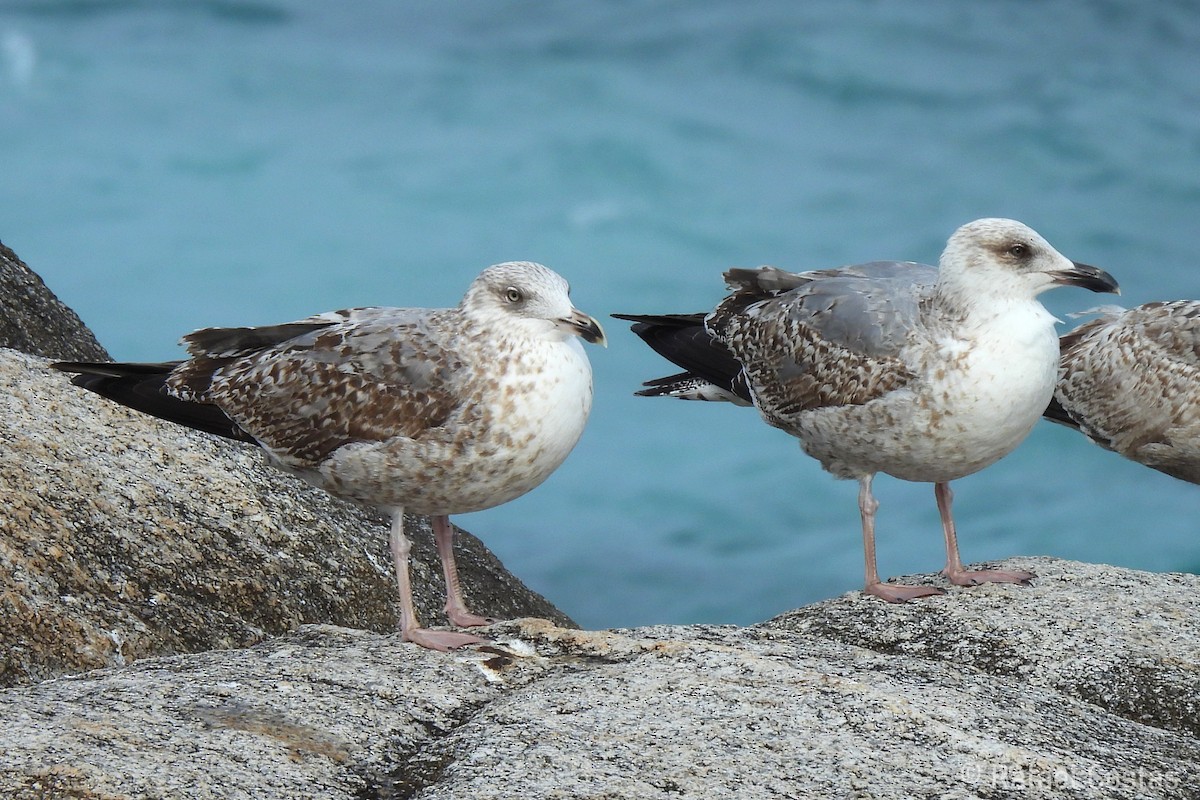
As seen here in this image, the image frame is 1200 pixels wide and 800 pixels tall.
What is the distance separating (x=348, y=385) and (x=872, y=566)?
9.07 ft

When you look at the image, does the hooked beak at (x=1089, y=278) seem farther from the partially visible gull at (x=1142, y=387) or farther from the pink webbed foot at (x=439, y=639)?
the pink webbed foot at (x=439, y=639)

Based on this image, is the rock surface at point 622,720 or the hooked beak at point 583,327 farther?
the hooked beak at point 583,327

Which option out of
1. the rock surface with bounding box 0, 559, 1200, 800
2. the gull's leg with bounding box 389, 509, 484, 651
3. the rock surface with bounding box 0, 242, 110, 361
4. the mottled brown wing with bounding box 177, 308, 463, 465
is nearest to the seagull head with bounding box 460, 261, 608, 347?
the mottled brown wing with bounding box 177, 308, 463, 465

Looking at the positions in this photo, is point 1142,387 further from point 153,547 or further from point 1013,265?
point 153,547

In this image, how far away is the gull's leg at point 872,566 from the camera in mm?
6949

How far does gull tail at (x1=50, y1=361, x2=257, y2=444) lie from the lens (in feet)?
21.3

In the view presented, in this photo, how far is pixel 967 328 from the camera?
21.8ft

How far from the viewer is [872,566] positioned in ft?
23.6

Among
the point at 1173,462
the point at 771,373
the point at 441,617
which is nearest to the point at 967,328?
the point at 771,373

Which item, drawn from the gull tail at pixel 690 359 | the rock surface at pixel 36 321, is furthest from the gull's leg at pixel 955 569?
the rock surface at pixel 36 321

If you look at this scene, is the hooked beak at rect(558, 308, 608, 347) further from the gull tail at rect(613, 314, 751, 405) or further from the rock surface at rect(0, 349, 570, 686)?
the gull tail at rect(613, 314, 751, 405)

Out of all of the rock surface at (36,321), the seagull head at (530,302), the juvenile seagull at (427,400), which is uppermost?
the rock surface at (36,321)

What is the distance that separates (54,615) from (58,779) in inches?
69.3

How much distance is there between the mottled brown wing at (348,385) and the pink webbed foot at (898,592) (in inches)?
94.3
